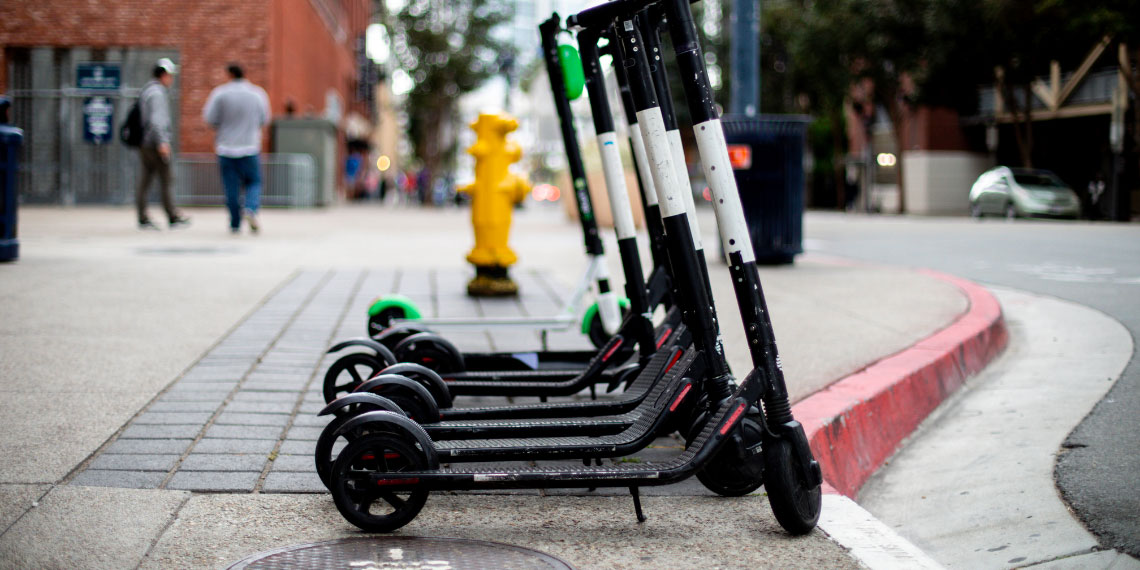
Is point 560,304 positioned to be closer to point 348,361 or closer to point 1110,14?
point 348,361

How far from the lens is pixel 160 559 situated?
2820 mm

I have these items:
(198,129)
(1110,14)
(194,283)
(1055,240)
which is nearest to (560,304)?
(194,283)

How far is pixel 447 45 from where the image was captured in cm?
4153

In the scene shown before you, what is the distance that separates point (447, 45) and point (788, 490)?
39.8 m

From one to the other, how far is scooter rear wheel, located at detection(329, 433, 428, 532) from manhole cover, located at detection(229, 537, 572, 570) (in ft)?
0.19

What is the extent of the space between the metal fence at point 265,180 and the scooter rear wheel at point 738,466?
23.1 metres

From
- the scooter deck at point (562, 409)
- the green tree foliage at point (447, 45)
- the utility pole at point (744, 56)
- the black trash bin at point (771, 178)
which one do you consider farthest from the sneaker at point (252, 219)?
the green tree foliage at point (447, 45)

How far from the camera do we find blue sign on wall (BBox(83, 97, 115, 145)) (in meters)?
25.5

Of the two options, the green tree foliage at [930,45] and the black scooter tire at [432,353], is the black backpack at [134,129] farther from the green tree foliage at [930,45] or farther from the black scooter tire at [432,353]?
the black scooter tire at [432,353]

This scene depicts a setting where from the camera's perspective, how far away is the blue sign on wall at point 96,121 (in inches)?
1006

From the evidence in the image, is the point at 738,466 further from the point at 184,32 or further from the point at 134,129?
the point at 184,32

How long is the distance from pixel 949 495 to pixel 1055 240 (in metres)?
8.80

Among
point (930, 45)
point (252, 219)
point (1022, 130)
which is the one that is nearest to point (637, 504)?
point (1022, 130)

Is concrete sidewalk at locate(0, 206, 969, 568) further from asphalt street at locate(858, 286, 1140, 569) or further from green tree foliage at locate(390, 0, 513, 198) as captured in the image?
green tree foliage at locate(390, 0, 513, 198)
